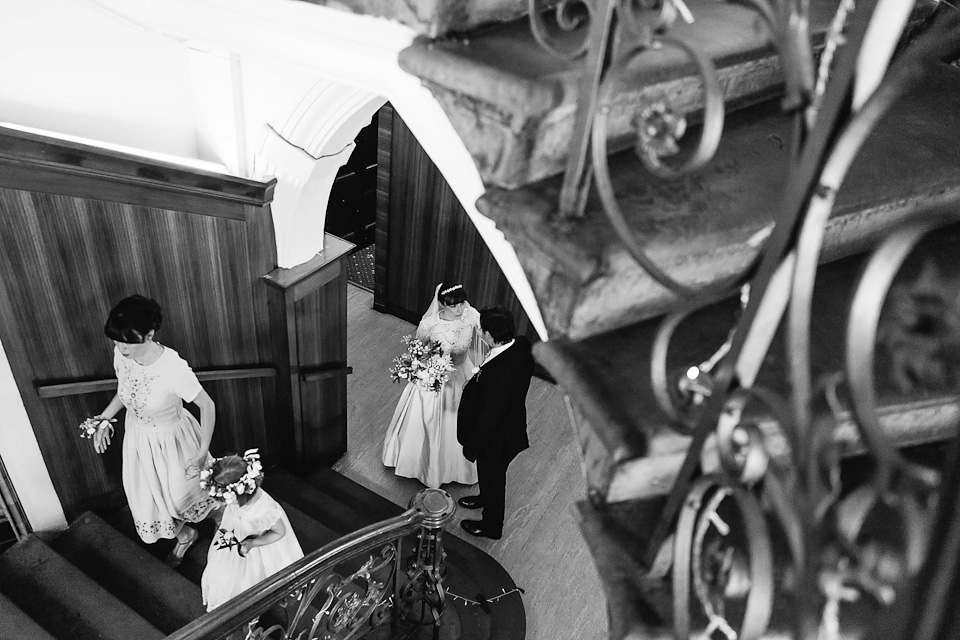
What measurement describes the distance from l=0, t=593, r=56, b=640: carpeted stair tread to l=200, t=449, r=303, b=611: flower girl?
771 millimetres

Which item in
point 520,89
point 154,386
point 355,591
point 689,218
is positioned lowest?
point 355,591

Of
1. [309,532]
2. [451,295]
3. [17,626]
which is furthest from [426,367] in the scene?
[17,626]

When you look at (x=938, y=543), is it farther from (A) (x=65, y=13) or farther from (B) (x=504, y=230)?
(A) (x=65, y=13)

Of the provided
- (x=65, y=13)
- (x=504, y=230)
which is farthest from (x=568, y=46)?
(x=65, y=13)

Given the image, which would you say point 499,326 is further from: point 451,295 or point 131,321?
point 131,321

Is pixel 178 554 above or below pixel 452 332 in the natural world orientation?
below

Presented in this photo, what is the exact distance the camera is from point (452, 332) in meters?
5.07

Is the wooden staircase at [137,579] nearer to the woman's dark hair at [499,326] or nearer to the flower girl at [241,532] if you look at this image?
the flower girl at [241,532]

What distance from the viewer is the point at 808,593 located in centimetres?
64

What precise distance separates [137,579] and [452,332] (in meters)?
2.51

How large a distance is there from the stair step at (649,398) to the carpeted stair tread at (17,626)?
352cm

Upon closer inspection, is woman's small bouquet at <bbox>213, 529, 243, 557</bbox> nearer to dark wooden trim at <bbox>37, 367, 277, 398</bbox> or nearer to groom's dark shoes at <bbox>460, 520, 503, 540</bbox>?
dark wooden trim at <bbox>37, 367, 277, 398</bbox>

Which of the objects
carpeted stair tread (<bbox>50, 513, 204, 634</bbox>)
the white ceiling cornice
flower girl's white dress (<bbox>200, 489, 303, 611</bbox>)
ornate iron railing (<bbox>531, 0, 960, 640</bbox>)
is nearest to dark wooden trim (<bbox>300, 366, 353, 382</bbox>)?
flower girl's white dress (<bbox>200, 489, 303, 611</bbox>)

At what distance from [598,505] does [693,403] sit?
283 millimetres
